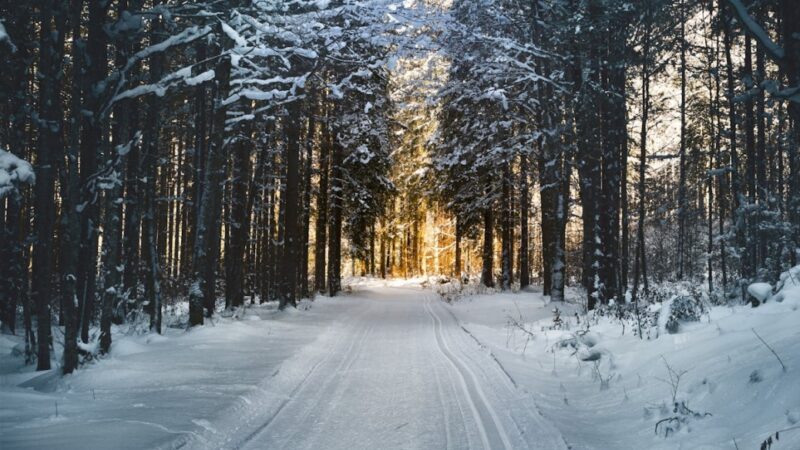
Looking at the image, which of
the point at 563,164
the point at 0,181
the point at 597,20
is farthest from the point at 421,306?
the point at 0,181

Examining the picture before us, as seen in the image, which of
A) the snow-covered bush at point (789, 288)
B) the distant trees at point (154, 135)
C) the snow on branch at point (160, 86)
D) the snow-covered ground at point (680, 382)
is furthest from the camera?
the distant trees at point (154, 135)

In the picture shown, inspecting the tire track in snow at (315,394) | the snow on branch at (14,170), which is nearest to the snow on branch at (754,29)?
the tire track in snow at (315,394)

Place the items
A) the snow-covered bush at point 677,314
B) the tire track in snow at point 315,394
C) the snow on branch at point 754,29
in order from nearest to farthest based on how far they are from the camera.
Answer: the snow on branch at point 754,29 < the tire track in snow at point 315,394 < the snow-covered bush at point 677,314

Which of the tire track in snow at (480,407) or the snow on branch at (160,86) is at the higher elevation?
the snow on branch at (160,86)

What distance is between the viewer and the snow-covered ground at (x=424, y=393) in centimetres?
538

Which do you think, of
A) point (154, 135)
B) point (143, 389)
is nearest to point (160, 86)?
point (143, 389)

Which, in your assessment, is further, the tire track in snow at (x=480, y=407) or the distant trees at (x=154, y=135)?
the distant trees at (x=154, y=135)

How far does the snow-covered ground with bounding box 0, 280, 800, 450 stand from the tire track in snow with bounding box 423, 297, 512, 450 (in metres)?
0.03

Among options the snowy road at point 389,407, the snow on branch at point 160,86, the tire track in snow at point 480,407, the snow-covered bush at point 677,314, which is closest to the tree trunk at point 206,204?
the snowy road at point 389,407

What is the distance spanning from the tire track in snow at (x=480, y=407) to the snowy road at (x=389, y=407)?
0.01m

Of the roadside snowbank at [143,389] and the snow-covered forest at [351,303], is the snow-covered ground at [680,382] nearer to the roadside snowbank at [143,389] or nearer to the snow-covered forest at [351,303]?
the snow-covered forest at [351,303]

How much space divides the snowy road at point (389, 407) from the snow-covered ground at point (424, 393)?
28 mm

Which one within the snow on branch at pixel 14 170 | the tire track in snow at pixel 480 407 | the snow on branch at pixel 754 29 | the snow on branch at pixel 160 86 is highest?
the snow on branch at pixel 160 86

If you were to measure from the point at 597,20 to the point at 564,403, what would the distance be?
33.6ft
